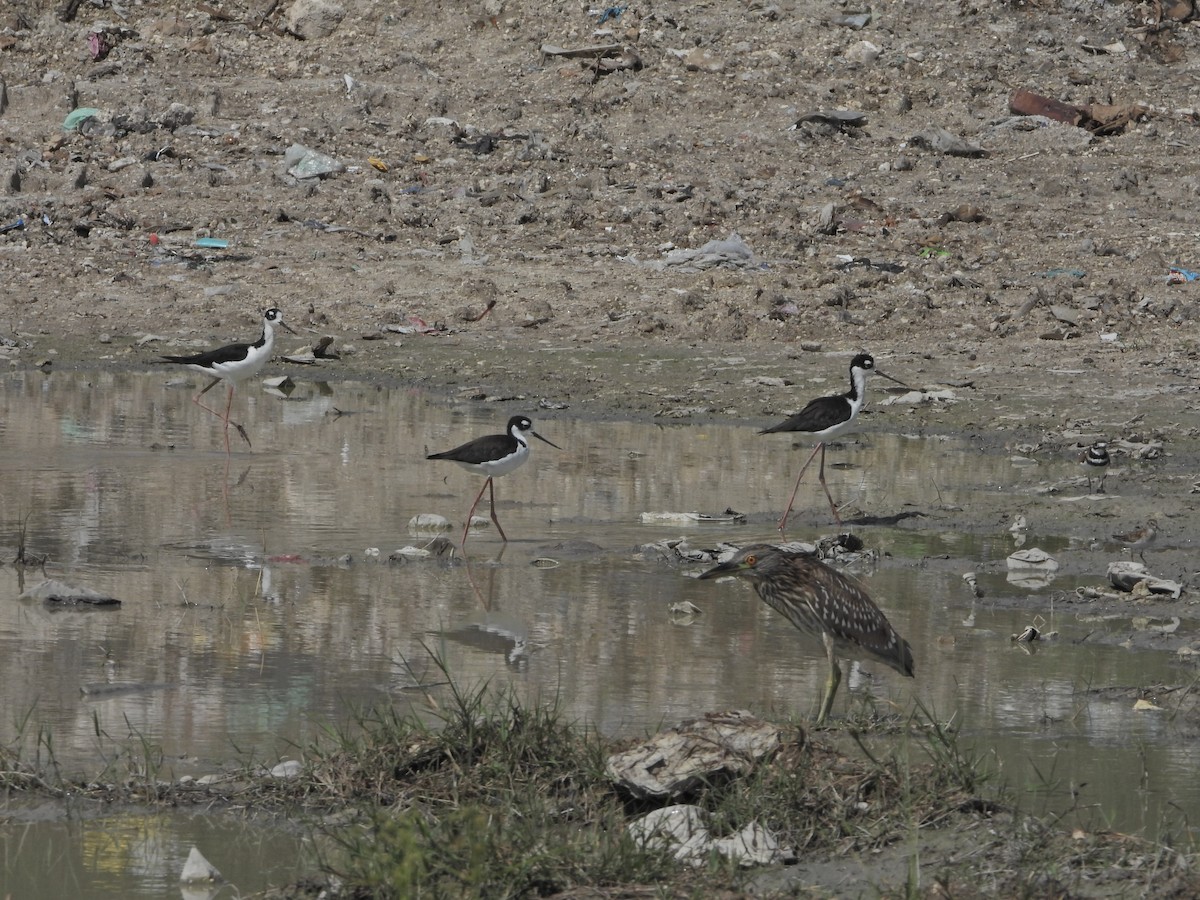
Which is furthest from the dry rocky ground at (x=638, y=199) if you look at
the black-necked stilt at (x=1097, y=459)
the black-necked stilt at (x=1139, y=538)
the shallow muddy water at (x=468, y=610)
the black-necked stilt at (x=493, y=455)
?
the black-necked stilt at (x=493, y=455)

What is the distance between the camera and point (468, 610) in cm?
750

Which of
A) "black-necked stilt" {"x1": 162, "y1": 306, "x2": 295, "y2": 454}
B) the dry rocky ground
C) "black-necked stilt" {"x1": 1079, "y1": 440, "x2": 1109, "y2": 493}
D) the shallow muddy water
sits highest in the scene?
the dry rocky ground

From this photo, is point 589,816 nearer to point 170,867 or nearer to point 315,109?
point 170,867

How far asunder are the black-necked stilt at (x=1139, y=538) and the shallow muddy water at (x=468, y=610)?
0.75 ft

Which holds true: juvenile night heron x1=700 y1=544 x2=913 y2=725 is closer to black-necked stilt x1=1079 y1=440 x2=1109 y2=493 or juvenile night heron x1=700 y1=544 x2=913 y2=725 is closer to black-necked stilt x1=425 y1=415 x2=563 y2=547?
black-necked stilt x1=425 y1=415 x2=563 y2=547

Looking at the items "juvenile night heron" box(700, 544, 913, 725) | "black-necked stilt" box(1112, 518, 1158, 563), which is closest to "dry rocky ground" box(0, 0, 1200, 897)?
"black-necked stilt" box(1112, 518, 1158, 563)

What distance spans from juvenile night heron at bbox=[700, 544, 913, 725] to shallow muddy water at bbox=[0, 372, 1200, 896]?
19cm

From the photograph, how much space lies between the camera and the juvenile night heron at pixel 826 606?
5.76 m

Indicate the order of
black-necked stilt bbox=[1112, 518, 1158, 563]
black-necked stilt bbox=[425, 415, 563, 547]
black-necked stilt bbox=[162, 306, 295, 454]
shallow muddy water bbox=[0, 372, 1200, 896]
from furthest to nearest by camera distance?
black-necked stilt bbox=[162, 306, 295, 454]
black-necked stilt bbox=[425, 415, 563, 547]
black-necked stilt bbox=[1112, 518, 1158, 563]
shallow muddy water bbox=[0, 372, 1200, 896]

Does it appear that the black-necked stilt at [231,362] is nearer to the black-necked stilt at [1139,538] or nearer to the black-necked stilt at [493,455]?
the black-necked stilt at [493,455]

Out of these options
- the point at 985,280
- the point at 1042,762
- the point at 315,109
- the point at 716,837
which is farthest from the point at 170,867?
the point at 315,109

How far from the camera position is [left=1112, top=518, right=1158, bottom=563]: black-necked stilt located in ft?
28.6

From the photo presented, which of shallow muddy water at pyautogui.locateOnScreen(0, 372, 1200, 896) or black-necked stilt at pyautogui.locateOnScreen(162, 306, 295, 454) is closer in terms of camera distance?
shallow muddy water at pyautogui.locateOnScreen(0, 372, 1200, 896)

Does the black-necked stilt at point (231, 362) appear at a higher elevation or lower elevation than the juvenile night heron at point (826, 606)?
higher
